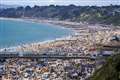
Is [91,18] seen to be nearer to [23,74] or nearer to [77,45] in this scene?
[77,45]

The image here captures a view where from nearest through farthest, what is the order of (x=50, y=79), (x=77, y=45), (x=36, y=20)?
1. (x=50, y=79)
2. (x=77, y=45)
3. (x=36, y=20)

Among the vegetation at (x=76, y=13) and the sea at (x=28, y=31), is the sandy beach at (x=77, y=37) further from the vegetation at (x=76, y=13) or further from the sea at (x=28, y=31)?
the vegetation at (x=76, y=13)

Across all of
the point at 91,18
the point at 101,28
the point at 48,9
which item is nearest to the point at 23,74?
the point at 101,28

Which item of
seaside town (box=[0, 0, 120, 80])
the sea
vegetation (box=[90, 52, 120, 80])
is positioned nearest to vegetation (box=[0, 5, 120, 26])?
seaside town (box=[0, 0, 120, 80])

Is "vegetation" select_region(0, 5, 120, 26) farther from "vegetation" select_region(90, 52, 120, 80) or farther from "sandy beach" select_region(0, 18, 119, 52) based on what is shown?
"vegetation" select_region(90, 52, 120, 80)

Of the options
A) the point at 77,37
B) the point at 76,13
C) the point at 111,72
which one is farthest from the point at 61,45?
the point at 76,13

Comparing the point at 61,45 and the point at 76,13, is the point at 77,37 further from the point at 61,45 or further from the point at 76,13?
the point at 76,13
